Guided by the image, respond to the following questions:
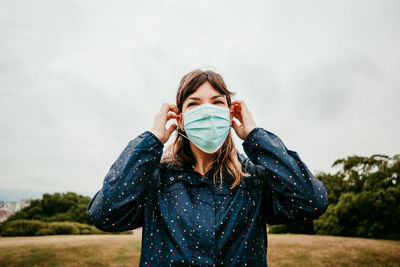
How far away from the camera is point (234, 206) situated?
1991 millimetres

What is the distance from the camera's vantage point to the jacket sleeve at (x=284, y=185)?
6.45 ft

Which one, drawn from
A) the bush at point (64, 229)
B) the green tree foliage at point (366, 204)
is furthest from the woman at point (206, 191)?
the green tree foliage at point (366, 204)

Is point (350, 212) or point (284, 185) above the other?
point (284, 185)

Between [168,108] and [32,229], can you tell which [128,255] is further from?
[32,229]

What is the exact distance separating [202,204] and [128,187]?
61 centimetres

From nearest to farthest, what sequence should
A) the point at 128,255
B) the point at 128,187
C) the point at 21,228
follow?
the point at 128,187 < the point at 128,255 < the point at 21,228

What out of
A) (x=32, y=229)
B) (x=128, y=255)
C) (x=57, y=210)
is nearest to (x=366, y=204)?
(x=128, y=255)

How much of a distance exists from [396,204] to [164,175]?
89.0 feet

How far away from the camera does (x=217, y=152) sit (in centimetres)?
246

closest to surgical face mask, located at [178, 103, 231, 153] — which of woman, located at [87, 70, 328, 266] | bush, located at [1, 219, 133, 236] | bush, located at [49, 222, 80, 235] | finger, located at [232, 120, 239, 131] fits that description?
woman, located at [87, 70, 328, 266]

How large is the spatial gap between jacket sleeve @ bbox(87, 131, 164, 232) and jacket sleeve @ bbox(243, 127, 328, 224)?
90cm

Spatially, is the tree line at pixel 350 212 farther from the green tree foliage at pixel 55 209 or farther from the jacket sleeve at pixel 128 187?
the jacket sleeve at pixel 128 187

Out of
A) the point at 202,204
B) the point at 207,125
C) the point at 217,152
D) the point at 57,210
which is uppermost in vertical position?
the point at 207,125

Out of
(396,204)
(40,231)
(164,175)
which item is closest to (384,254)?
(164,175)
